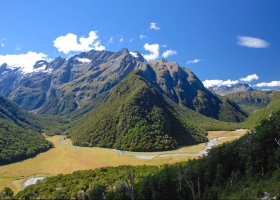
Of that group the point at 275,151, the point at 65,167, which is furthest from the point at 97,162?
the point at 275,151

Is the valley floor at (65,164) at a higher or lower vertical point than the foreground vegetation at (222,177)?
lower

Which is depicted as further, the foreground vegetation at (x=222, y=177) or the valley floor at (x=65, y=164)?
the valley floor at (x=65, y=164)

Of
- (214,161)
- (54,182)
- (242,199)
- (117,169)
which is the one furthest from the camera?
(117,169)

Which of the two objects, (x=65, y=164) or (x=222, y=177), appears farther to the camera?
(x=65, y=164)

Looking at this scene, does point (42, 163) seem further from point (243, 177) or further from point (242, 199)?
point (242, 199)

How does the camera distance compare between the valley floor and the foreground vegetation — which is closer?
the foreground vegetation

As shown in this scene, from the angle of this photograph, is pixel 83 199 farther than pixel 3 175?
No

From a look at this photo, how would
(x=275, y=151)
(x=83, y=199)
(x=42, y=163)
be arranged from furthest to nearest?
(x=42, y=163), (x=83, y=199), (x=275, y=151)

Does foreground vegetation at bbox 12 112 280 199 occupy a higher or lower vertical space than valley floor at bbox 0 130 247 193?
higher

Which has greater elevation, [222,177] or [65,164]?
[222,177]

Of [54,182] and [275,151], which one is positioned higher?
[275,151]
